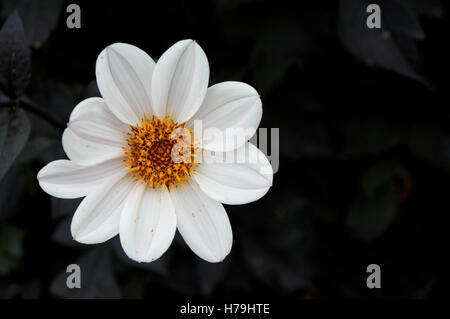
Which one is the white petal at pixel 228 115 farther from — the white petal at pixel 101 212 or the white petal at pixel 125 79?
the white petal at pixel 101 212

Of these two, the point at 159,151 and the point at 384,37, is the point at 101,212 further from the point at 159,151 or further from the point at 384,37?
the point at 384,37

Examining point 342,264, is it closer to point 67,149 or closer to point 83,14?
point 67,149

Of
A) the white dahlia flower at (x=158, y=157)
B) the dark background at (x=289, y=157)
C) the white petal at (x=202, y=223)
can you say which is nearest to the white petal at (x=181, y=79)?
the white dahlia flower at (x=158, y=157)

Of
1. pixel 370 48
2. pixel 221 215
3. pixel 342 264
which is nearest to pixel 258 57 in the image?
pixel 370 48

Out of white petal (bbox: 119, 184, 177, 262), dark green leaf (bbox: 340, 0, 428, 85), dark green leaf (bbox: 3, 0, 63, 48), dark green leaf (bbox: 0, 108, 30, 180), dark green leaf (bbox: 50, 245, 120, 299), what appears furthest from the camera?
dark green leaf (bbox: 50, 245, 120, 299)

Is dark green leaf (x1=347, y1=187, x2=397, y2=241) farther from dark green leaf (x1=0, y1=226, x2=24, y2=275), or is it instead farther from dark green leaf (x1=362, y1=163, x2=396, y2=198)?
dark green leaf (x1=0, y1=226, x2=24, y2=275)

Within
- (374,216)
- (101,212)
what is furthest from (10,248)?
(374,216)

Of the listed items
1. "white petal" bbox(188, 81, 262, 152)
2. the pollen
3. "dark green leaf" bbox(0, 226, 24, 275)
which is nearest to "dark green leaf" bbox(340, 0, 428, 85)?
"white petal" bbox(188, 81, 262, 152)

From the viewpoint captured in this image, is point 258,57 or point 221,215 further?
point 258,57
